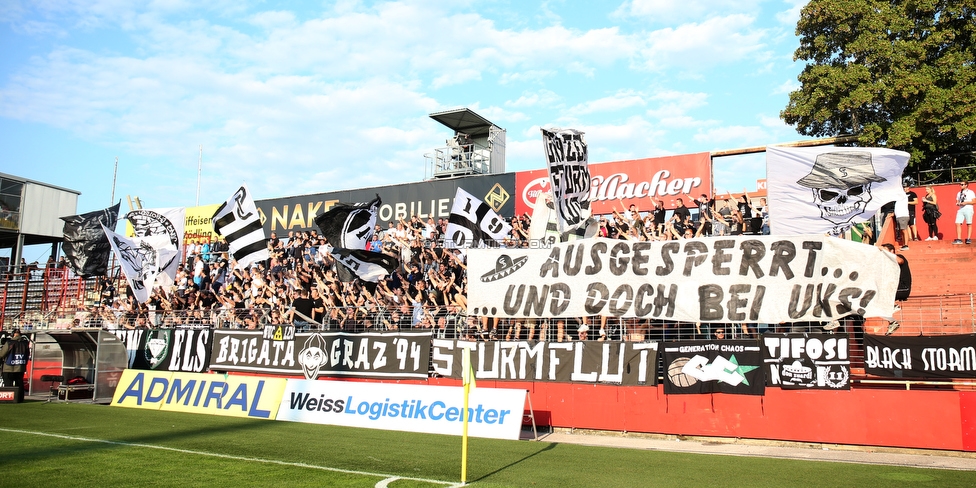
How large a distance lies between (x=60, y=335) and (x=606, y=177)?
61.6 feet

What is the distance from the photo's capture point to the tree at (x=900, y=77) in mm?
22656

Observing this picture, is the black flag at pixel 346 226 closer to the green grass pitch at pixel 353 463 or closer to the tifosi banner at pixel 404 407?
the tifosi banner at pixel 404 407

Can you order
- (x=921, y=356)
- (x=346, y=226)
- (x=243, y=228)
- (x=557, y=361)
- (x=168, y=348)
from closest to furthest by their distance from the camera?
1. (x=921, y=356)
2. (x=557, y=361)
3. (x=346, y=226)
4. (x=243, y=228)
5. (x=168, y=348)

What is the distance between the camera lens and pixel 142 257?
893 inches

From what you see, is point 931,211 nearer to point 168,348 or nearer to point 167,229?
point 168,348

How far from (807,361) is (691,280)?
2605 mm

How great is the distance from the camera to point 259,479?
8742mm

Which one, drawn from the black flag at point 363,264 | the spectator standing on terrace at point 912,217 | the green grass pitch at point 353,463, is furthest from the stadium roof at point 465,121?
the green grass pitch at point 353,463

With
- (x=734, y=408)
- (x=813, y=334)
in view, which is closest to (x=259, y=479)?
(x=734, y=408)

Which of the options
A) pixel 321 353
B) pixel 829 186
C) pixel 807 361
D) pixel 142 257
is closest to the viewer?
pixel 807 361

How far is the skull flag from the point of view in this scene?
12609mm

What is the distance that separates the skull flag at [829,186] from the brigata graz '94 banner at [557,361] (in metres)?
3.79

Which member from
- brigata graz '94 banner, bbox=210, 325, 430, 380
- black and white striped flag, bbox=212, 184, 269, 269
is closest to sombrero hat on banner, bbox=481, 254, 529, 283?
brigata graz '94 banner, bbox=210, 325, 430, 380

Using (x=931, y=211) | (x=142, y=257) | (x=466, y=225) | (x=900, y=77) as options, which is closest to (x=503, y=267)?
(x=466, y=225)
